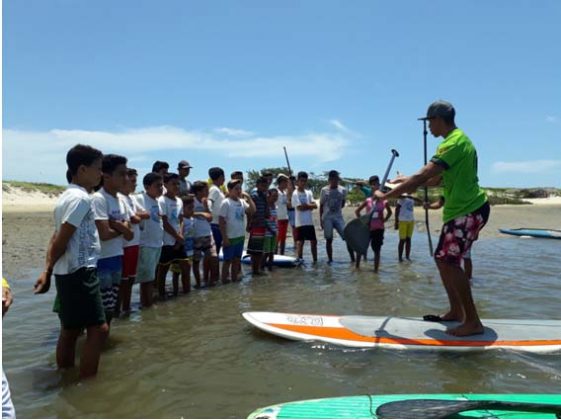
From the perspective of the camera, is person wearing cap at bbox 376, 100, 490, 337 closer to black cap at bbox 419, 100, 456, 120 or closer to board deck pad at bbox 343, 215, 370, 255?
black cap at bbox 419, 100, 456, 120

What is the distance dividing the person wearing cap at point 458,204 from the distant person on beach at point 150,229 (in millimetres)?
3165

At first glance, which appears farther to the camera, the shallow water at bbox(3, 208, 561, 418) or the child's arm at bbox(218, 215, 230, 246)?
the child's arm at bbox(218, 215, 230, 246)

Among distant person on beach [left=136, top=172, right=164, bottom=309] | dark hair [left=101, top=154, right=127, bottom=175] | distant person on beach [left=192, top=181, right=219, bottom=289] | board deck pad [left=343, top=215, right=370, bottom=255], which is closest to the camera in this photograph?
dark hair [left=101, top=154, right=127, bottom=175]

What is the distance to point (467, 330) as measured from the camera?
15.9 feet

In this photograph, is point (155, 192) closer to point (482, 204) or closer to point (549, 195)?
point (482, 204)

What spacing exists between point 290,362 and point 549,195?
2307 inches

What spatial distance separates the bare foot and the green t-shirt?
3.80 ft

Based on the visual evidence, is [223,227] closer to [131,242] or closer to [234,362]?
[131,242]

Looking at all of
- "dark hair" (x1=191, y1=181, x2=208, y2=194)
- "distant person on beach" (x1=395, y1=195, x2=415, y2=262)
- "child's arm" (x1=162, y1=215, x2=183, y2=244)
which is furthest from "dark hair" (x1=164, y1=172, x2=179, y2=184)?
"distant person on beach" (x1=395, y1=195, x2=415, y2=262)

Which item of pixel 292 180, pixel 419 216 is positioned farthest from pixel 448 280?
pixel 419 216

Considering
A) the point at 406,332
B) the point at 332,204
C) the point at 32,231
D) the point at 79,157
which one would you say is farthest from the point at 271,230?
the point at 32,231

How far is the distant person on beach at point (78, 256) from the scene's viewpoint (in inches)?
139

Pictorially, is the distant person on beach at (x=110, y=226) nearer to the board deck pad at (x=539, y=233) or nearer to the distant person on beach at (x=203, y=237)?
the distant person on beach at (x=203, y=237)

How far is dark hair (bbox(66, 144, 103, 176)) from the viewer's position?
12.2ft
